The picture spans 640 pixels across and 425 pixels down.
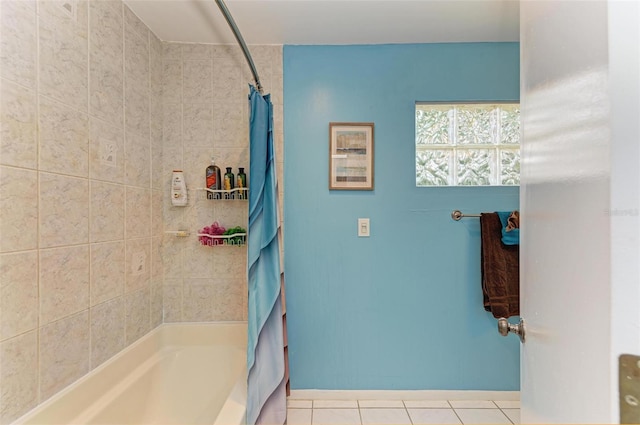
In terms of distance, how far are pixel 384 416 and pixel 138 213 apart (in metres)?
1.79

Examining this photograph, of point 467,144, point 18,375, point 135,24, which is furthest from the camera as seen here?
point 467,144

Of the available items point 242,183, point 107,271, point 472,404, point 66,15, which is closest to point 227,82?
point 242,183

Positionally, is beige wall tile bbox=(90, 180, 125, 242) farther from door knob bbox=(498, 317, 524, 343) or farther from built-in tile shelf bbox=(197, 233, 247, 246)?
door knob bbox=(498, 317, 524, 343)

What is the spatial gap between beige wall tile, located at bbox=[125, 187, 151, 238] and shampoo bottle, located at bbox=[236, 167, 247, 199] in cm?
51

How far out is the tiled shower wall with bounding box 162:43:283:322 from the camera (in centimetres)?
169

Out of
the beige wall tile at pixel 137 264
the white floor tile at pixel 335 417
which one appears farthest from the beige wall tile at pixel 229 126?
the white floor tile at pixel 335 417

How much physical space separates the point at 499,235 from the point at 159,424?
211cm

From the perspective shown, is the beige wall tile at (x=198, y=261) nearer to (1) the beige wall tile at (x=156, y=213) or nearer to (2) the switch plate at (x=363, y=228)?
(1) the beige wall tile at (x=156, y=213)

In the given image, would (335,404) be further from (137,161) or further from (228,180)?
(137,161)

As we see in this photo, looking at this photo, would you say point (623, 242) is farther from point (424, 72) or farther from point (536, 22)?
point (424, 72)

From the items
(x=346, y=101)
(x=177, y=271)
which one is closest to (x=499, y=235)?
(x=346, y=101)

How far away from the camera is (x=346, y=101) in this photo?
169 cm

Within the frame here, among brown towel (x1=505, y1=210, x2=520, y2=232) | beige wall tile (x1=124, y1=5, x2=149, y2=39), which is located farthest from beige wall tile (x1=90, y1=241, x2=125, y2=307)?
brown towel (x1=505, y1=210, x2=520, y2=232)

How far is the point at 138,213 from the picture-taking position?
1.49 metres
